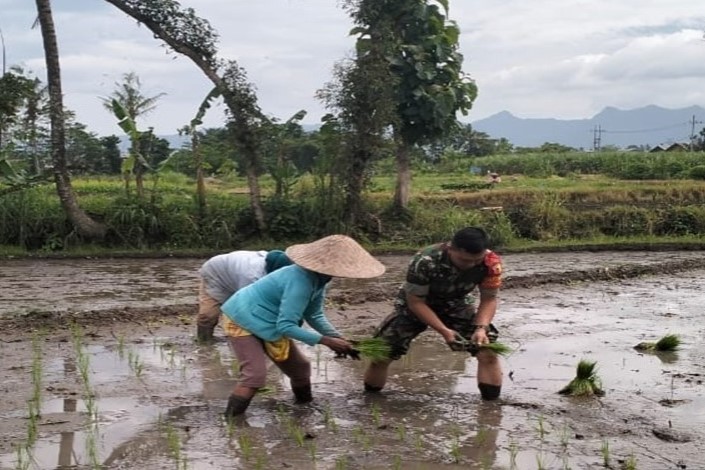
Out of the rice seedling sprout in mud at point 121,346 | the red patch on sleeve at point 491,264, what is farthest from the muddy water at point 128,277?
the red patch on sleeve at point 491,264

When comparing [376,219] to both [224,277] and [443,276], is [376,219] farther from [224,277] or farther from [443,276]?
[443,276]

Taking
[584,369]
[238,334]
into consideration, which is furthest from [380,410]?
[584,369]

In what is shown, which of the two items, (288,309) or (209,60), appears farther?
(209,60)

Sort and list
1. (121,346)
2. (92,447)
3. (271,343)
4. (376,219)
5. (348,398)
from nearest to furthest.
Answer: (92,447)
(271,343)
(348,398)
(121,346)
(376,219)

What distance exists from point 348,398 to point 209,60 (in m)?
11.1

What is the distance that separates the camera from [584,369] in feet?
21.1

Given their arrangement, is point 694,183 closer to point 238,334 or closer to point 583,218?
point 583,218

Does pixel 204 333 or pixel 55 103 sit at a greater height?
pixel 55 103

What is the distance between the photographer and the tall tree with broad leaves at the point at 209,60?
15781mm

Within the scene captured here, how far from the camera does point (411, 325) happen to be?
20.4ft

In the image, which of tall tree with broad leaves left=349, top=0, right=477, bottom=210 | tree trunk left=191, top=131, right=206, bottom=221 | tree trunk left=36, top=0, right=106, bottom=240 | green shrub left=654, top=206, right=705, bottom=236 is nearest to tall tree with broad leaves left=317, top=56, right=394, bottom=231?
tall tree with broad leaves left=349, top=0, right=477, bottom=210

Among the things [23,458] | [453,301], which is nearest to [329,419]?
[453,301]

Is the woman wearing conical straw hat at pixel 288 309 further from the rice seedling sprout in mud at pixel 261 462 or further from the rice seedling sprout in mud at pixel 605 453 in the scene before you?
the rice seedling sprout in mud at pixel 605 453

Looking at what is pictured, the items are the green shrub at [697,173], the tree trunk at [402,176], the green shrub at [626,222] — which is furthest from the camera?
the green shrub at [697,173]
